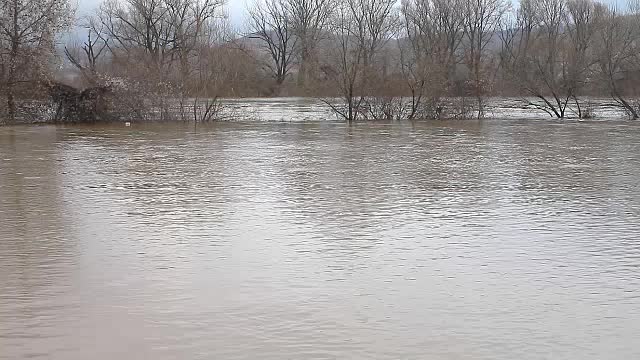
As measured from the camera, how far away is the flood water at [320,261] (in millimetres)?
5613

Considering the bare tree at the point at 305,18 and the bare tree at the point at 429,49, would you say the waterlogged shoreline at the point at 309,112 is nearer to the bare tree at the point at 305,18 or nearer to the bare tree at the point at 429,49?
the bare tree at the point at 429,49

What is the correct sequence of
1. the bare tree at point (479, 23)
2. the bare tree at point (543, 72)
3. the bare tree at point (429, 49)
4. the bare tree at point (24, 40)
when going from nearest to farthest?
1. the bare tree at point (24, 40)
2. the bare tree at point (429, 49)
3. the bare tree at point (543, 72)
4. the bare tree at point (479, 23)

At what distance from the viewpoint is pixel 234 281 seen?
23.4 feet

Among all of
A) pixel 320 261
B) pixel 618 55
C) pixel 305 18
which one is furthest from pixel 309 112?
pixel 320 261

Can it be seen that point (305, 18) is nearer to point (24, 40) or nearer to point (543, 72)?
point (543, 72)

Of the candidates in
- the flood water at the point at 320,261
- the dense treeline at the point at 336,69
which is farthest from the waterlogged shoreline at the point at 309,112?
the flood water at the point at 320,261

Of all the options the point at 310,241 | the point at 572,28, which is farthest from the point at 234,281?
the point at 572,28

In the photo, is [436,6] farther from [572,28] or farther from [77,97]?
[77,97]

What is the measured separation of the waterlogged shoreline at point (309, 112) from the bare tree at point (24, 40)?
1.54 m

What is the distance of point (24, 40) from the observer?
110ft

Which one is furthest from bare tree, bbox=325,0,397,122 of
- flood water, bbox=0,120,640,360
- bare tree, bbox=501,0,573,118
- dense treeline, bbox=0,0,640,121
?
flood water, bbox=0,120,640,360

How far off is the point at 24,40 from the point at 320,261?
2965cm

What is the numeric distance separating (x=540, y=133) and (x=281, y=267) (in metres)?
22.3

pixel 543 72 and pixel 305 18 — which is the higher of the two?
pixel 305 18
